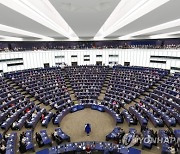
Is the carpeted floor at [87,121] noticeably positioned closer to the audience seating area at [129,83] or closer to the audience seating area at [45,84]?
the audience seating area at [45,84]

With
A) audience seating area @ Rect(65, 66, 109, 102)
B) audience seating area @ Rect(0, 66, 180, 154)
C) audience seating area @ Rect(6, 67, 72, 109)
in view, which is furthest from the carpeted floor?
audience seating area @ Rect(65, 66, 109, 102)

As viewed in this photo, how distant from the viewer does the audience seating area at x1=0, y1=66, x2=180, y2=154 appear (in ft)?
44.6

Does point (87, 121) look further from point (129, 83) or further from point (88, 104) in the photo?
point (129, 83)

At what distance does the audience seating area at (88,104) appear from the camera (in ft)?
44.6

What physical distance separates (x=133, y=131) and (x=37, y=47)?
3197 cm

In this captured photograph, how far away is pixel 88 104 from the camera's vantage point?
875 inches

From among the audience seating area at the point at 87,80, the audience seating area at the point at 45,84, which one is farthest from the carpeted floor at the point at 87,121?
the audience seating area at the point at 87,80

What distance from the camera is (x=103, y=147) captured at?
Result: 12.8 meters

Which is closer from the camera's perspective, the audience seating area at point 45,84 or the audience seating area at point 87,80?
the audience seating area at point 45,84

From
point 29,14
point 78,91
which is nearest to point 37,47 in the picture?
point 78,91

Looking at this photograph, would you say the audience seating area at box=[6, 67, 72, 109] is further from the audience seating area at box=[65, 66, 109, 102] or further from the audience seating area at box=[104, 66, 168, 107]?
the audience seating area at box=[104, 66, 168, 107]

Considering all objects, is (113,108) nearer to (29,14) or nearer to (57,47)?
(29,14)

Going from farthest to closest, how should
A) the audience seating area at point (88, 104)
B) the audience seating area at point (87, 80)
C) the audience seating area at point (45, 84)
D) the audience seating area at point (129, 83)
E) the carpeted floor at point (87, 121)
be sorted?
the audience seating area at point (87, 80) → the audience seating area at point (129, 83) → the audience seating area at point (45, 84) → the carpeted floor at point (87, 121) → the audience seating area at point (88, 104)

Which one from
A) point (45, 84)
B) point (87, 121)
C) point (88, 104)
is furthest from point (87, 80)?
point (87, 121)
